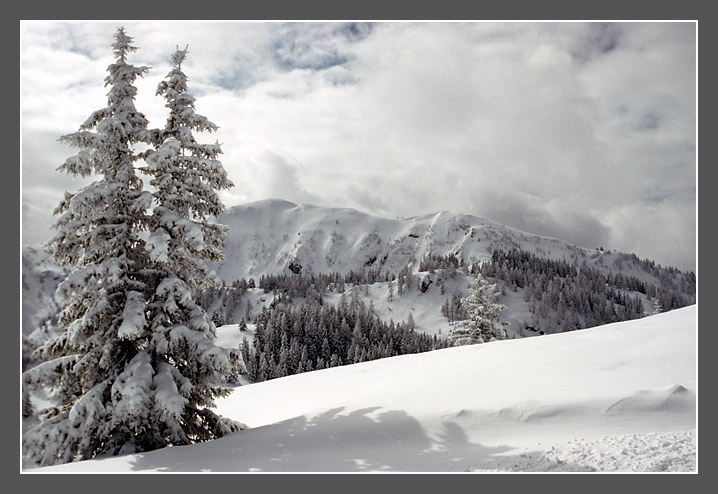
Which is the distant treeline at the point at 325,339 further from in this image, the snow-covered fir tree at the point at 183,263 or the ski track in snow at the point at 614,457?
the ski track in snow at the point at 614,457

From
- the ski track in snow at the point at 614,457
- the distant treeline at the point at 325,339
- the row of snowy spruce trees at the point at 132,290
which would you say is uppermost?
the row of snowy spruce trees at the point at 132,290

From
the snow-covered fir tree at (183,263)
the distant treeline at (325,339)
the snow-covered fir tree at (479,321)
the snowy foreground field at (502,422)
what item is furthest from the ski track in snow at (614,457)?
the distant treeline at (325,339)

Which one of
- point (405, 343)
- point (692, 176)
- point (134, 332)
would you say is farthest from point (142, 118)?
point (405, 343)

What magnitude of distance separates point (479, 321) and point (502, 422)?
87.8 ft

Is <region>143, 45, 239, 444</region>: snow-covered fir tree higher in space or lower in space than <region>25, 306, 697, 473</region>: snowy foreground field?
higher

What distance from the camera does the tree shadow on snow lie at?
8.72 meters

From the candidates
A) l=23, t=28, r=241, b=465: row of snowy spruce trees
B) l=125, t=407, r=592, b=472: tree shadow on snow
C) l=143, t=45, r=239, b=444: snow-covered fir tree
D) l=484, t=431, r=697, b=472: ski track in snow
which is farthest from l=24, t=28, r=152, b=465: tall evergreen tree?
l=484, t=431, r=697, b=472: ski track in snow

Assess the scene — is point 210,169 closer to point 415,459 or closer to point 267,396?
point 415,459

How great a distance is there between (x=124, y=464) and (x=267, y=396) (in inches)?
326

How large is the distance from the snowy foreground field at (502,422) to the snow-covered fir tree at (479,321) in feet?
71.3

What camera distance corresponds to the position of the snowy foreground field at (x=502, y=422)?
333 inches

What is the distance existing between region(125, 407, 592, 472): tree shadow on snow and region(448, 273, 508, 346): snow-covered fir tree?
25.7 meters

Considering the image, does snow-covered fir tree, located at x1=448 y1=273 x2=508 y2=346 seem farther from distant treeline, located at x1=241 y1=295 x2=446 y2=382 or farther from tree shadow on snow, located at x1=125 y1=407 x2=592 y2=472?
distant treeline, located at x1=241 y1=295 x2=446 y2=382

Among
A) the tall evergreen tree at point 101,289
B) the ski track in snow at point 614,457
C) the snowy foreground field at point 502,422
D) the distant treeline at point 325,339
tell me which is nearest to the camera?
the ski track in snow at point 614,457
